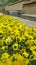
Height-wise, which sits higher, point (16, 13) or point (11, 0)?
point (16, 13)

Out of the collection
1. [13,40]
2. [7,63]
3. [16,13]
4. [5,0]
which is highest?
[7,63]

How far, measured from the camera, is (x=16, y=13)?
1667cm

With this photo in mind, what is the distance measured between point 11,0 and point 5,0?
2117mm

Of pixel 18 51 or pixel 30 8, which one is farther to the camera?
pixel 30 8

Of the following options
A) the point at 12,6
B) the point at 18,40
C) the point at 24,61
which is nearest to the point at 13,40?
the point at 18,40

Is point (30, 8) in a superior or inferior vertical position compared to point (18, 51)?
inferior

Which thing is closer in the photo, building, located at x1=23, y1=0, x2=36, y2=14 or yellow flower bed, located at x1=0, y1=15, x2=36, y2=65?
yellow flower bed, located at x1=0, y1=15, x2=36, y2=65

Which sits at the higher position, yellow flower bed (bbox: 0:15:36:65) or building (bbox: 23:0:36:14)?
yellow flower bed (bbox: 0:15:36:65)

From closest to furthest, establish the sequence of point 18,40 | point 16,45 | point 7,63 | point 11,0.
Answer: point 7,63
point 16,45
point 18,40
point 11,0

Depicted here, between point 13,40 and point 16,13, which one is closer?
point 13,40

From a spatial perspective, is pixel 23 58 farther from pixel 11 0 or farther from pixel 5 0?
pixel 5 0

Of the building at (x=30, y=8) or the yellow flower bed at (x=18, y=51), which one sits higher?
the yellow flower bed at (x=18, y=51)

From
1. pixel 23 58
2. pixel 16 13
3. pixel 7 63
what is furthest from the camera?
pixel 16 13

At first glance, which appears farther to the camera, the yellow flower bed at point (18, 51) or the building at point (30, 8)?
the building at point (30, 8)
